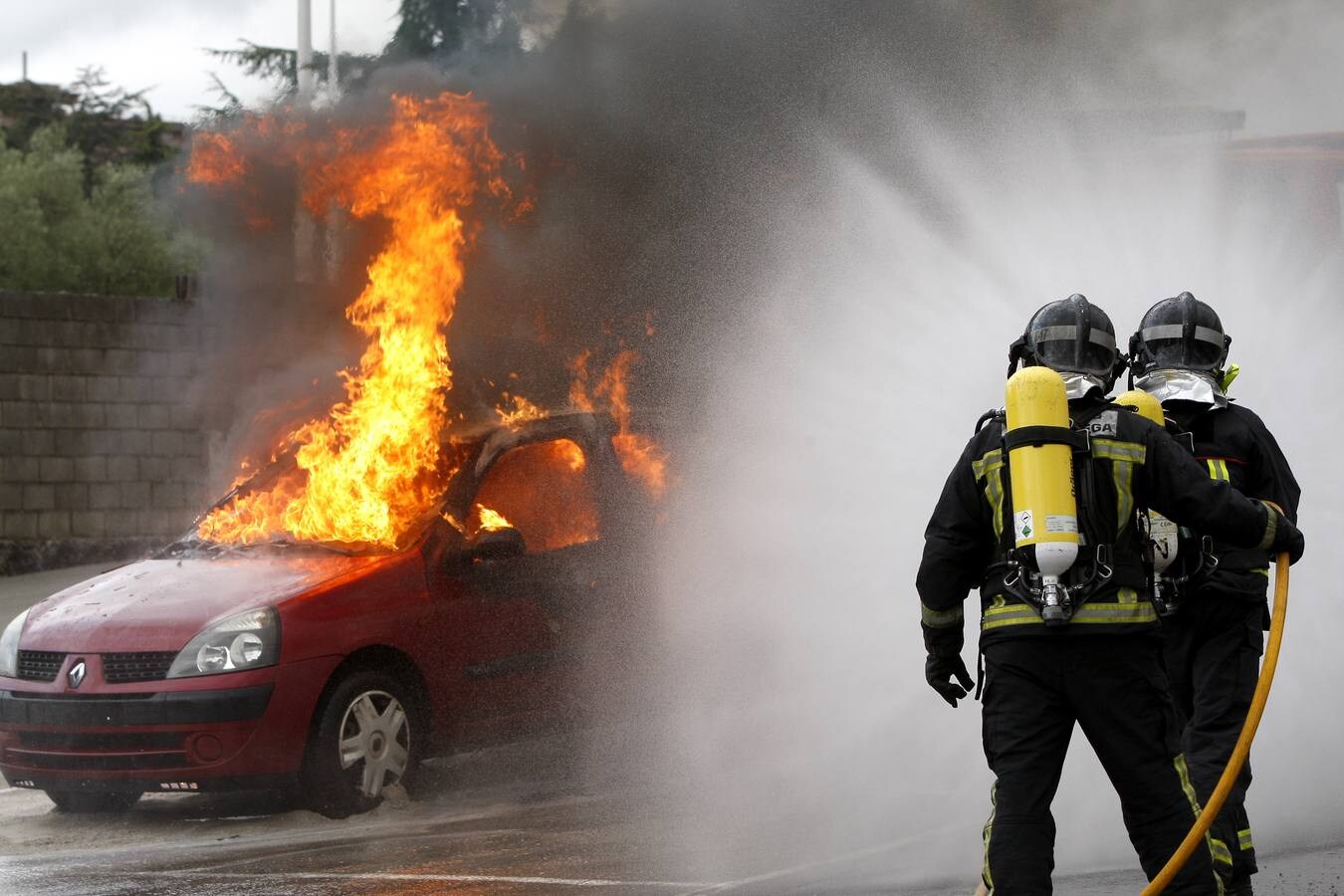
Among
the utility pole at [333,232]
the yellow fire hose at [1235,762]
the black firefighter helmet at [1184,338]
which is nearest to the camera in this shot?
the yellow fire hose at [1235,762]

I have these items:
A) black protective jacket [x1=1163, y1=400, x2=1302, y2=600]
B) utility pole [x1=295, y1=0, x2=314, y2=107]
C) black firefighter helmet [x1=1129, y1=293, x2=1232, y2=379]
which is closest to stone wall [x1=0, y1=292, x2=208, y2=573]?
utility pole [x1=295, y1=0, x2=314, y2=107]

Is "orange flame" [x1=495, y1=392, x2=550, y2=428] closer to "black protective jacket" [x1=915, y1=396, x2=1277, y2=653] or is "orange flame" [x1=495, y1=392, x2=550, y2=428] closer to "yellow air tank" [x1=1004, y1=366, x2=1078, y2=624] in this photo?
"black protective jacket" [x1=915, y1=396, x2=1277, y2=653]

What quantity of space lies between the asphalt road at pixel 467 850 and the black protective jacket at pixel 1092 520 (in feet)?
5.14

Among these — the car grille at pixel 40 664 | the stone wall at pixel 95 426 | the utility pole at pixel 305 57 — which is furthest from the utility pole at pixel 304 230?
the stone wall at pixel 95 426

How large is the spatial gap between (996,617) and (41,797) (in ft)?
17.4

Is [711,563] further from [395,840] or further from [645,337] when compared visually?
[395,840]

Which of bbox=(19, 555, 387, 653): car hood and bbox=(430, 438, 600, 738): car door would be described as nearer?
bbox=(19, 555, 387, 653): car hood

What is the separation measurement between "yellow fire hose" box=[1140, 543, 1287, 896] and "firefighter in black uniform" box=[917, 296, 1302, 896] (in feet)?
0.16

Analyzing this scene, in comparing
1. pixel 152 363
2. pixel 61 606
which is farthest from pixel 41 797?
pixel 152 363

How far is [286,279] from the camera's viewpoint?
11.2m

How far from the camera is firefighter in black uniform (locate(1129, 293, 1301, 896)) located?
17.5ft

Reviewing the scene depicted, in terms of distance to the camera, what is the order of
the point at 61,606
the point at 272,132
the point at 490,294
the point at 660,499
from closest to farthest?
the point at 61,606, the point at 660,499, the point at 490,294, the point at 272,132

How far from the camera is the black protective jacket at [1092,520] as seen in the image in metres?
4.45

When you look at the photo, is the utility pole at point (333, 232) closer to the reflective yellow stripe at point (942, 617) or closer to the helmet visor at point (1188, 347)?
the helmet visor at point (1188, 347)
